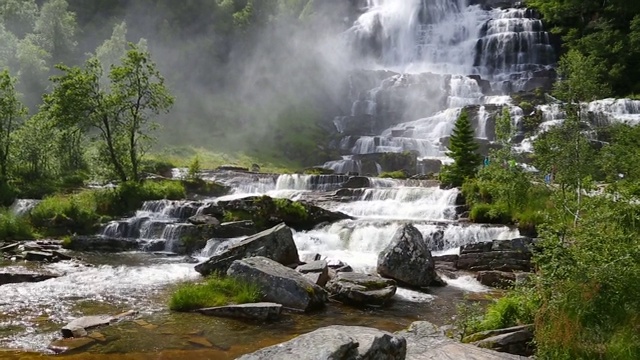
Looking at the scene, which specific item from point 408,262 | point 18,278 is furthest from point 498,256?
point 18,278

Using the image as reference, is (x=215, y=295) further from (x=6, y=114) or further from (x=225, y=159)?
(x=225, y=159)

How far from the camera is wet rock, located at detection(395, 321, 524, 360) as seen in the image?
7.75 metres

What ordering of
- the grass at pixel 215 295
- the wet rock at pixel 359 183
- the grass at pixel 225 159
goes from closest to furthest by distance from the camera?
Result: the grass at pixel 215 295 < the wet rock at pixel 359 183 < the grass at pixel 225 159

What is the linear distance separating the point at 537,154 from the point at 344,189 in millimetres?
16168

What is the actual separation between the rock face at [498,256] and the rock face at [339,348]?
1369 cm

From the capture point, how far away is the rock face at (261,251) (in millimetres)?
17328

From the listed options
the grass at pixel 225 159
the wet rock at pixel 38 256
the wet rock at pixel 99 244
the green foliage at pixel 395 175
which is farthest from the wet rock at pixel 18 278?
the grass at pixel 225 159

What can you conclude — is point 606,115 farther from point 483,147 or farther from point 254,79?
point 254,79

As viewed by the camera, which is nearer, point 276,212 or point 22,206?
point 276,212

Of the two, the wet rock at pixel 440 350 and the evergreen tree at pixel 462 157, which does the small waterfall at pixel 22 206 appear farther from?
the wet rock at pixel 440 350

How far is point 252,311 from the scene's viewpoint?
12453 millimetres

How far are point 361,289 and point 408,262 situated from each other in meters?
3.11

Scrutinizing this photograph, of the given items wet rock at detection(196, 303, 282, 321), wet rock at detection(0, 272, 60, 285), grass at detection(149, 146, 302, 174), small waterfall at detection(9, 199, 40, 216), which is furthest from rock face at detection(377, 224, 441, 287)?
grass at detection(149, 146, 302, 174)

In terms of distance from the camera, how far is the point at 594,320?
7.38m
